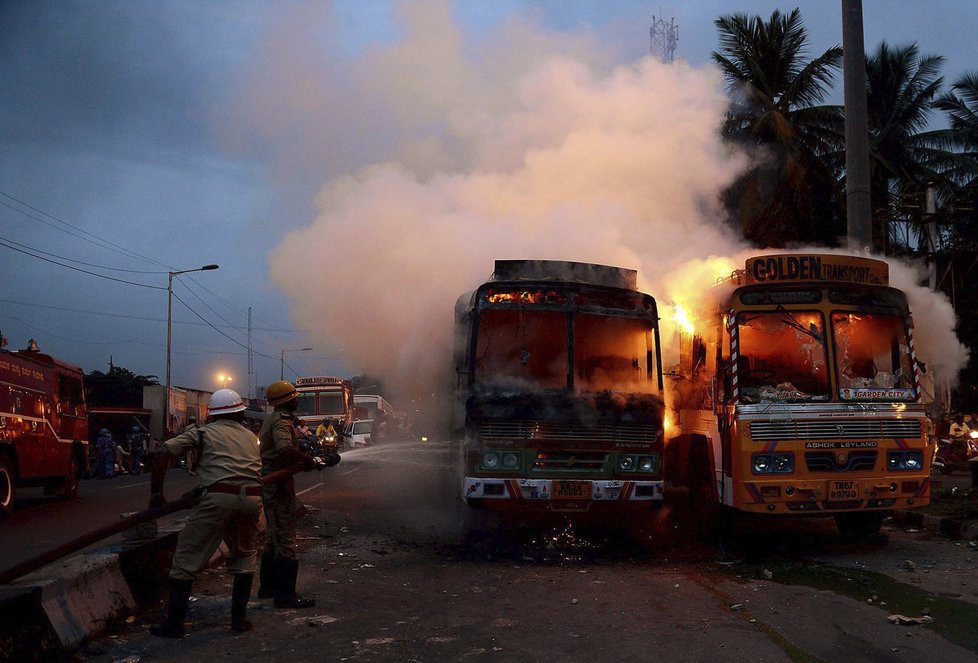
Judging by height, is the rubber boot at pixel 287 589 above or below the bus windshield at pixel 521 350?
below

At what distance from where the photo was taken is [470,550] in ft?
29.1

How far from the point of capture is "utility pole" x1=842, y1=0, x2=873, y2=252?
45.4 feet

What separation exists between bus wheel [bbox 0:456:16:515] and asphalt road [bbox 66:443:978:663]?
5.14 meters

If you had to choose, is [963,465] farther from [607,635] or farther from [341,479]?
[607,635]

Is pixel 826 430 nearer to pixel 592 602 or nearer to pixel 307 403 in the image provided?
pixel 592 602

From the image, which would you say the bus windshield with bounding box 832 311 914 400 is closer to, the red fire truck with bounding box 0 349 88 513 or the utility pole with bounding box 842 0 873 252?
the utility pole with bounding box 842 0 873 252

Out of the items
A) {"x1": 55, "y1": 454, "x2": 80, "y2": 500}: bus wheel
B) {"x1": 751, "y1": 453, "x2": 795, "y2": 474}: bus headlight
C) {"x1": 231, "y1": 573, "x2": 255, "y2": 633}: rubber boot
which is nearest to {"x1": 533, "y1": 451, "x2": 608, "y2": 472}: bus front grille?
{"x1": 751, "y1": 453, "x2": 795, "y2": 474}: bus headlight

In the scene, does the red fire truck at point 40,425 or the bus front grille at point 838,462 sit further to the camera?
the red fire truck at point 40,425

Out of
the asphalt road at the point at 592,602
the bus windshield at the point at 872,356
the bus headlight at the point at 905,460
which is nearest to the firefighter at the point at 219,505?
the asphalt road at the point at 592,602

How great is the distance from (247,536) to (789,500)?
204 inches

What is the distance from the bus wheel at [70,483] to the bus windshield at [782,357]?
12475 millimetres

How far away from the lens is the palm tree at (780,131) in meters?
22.9

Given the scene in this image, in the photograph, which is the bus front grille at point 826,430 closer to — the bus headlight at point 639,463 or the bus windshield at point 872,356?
the bus windshield at point 872,356

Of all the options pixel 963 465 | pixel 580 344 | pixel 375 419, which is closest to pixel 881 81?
pixel 963 465
